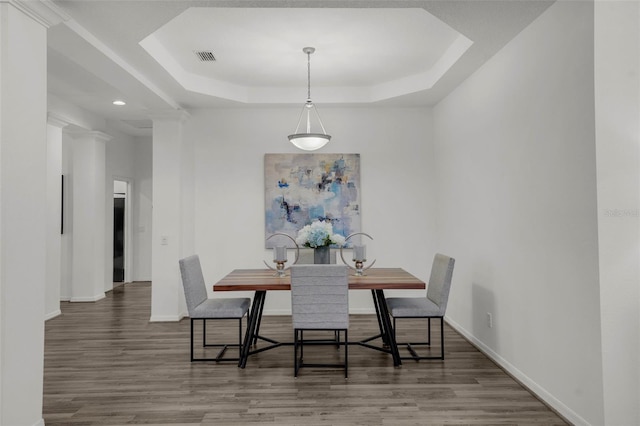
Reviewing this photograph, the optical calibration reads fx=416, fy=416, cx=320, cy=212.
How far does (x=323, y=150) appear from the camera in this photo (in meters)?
5.32

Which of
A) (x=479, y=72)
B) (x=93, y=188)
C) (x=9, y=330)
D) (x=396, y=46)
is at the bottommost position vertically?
(x=9, y=330)

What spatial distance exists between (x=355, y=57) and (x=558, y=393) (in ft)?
10.8

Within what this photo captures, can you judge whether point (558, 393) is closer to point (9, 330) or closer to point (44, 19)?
point (9, 330)

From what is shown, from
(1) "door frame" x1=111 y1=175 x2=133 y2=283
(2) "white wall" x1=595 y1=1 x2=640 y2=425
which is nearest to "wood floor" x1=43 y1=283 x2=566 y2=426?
(2) "white wall" x1=595 y1=1 x2=640 y2=425

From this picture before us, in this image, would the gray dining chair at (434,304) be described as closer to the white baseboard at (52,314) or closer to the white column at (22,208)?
the white column at (22,208)

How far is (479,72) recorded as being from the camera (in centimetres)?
388

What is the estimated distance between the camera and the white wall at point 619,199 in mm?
2219

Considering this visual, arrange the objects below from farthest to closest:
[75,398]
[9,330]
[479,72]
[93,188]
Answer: [93,188] < [479,72] < [75,398] < [9,330]

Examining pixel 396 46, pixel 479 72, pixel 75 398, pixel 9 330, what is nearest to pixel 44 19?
pixel 9 330

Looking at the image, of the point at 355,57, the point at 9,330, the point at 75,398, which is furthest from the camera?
the point at 355,57

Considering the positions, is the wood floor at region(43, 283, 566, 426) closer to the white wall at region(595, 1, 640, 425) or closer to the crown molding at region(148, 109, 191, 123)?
the white wall at region(595, 1, 640, 425)

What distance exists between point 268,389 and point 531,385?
186cm

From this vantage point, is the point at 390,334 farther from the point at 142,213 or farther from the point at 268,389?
the point at 142,213

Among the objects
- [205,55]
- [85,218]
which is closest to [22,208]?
[205,55]
